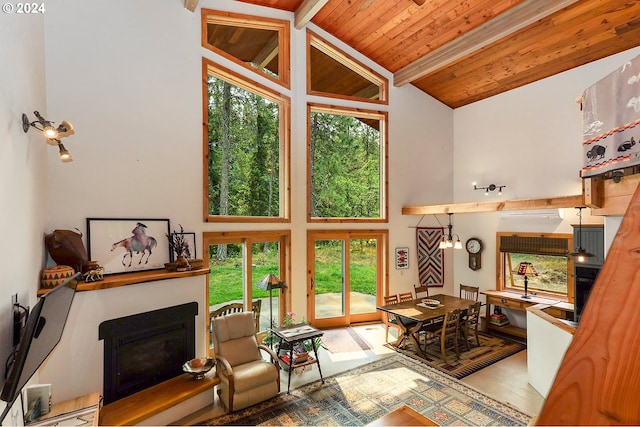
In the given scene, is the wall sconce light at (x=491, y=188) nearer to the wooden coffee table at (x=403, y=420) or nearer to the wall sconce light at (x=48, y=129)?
the wooden coffee table at (x=403, y=420)

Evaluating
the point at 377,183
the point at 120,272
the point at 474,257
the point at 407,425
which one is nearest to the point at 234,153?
the point at 120,272

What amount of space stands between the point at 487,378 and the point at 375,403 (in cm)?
176

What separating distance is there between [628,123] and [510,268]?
4522 millimetres

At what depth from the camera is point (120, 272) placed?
3674 millimetres

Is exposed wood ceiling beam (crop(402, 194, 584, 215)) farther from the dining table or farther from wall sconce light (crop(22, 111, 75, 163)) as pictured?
wall sconce light (crop(22, 111, 75, 163))

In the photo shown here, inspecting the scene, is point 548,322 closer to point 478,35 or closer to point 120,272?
point 478,35

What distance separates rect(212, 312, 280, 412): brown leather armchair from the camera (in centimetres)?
360

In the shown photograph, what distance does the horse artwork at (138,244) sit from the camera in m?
3.73

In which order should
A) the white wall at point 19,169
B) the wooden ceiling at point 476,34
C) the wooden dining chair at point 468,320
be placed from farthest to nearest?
1. the wooden dining chair at point 468,320
2. the wooden ceiling at point 476,34
3. the white wall at point 19,169

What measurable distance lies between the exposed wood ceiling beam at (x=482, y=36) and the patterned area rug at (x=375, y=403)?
515 centimetres

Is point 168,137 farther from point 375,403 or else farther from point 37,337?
point 375,403

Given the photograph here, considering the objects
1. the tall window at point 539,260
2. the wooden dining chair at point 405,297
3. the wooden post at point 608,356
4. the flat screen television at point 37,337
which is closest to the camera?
the wooden post at point 608,356

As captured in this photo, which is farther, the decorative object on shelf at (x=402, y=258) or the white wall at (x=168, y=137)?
the decorative object on shelf at (x=402, y=258)

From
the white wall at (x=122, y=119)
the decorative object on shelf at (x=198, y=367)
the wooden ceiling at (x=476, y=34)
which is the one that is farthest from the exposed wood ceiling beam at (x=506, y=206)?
the decorative object on shelf at (x=198, y=367)
